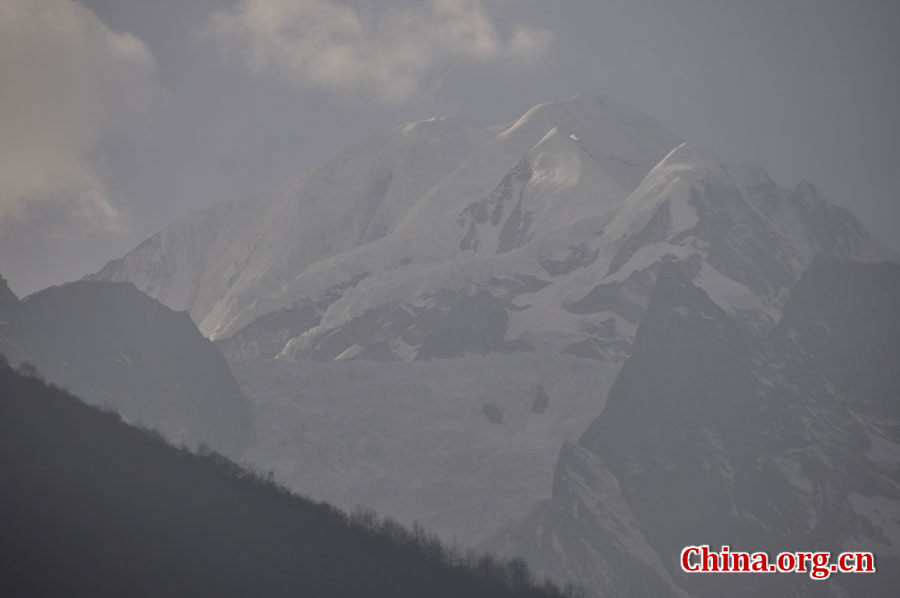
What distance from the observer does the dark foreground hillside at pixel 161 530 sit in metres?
106

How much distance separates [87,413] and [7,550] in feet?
142

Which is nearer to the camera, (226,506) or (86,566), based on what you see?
(86,566)

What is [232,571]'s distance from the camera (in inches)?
4483

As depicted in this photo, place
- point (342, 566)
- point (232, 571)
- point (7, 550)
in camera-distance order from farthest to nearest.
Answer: point (342, 566) < point (232, 571) < point (7, 550)

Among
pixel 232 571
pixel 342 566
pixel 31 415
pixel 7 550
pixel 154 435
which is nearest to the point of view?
pixel 7 550

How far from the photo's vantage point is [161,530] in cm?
11762

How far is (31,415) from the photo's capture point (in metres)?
138

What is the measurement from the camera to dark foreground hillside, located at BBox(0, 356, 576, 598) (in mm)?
105562

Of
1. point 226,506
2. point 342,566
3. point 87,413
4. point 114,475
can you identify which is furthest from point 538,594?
point 87,413

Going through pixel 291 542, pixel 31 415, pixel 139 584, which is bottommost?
pixel 139 584

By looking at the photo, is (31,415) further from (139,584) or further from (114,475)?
(139,584)

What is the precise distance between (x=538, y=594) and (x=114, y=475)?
38.9 metres

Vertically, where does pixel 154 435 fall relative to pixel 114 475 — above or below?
above

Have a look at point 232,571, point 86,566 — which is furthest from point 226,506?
point 86,566
